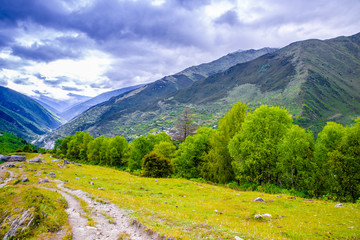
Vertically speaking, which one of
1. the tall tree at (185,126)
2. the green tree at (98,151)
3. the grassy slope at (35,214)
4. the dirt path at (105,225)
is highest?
the tall tree at (185,126)

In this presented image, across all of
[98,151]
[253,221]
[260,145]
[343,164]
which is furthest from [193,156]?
[98,151]

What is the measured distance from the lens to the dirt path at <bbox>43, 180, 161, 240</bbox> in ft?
38.3

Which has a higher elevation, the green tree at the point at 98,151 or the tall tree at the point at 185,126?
the tall tree at the point at 185,126

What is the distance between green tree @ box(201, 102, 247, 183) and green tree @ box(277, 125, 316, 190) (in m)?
11.9

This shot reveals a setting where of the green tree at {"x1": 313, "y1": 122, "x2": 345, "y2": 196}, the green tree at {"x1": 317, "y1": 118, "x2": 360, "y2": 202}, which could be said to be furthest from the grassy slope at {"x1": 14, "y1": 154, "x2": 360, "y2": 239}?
the green tree at {"x1": 313, "y1": 122, "x2": 345, "y2": 196}

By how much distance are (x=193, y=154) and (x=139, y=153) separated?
27.0m

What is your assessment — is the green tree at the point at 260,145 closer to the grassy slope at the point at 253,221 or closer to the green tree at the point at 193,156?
the grassy slope at the point at 253,221

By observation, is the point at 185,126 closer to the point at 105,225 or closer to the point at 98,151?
the point at 105,225

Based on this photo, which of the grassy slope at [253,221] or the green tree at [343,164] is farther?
the green tree at [343,164]

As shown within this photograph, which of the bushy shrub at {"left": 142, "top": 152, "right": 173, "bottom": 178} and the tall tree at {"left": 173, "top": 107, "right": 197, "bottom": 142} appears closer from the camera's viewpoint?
the bushy shrub at {"left": 142, "top": 152, "right": 173, "bottom": 178}

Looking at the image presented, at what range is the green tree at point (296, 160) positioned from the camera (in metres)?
30.4

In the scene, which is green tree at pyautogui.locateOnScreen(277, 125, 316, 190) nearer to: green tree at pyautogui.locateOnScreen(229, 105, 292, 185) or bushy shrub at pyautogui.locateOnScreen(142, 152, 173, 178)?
green tree at pyautogui.locateOnScreen(229, 105, 292, 185)

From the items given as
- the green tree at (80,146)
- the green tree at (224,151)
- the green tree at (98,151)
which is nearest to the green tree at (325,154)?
the green tree at (224,151)

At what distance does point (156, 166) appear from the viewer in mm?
47688
